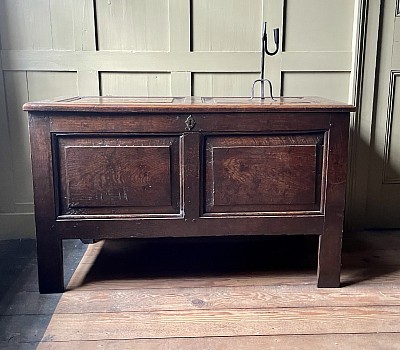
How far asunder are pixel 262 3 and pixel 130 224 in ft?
3.87

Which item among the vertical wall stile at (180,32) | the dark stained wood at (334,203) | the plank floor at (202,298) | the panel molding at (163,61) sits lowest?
the plank floor at (202,298)

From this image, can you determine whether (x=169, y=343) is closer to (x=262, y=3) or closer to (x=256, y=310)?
(x=256, y=310)

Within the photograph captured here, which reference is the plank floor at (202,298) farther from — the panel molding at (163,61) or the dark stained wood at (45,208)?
the panel molding at (163,61)

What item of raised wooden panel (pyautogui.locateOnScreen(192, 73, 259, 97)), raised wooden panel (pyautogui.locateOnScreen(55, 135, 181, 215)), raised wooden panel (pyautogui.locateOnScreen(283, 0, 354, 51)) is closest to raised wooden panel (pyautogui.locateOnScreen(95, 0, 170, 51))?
raised wooden panel (pyautogui.locateOnScreen(192, 73, 259, 97))

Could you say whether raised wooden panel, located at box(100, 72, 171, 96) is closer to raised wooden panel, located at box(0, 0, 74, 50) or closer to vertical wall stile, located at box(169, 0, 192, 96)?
vertical wall stile, located at box(169, 0, 192, 96)

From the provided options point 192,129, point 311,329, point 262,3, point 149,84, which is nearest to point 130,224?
point 192,129

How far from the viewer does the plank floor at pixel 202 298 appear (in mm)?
1247

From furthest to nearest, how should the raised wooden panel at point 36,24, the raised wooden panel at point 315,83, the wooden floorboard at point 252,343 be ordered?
the raised wooden panel at point 315,83, the raised wooden panel at point 36,24, the wooden floorboard at point 252,343

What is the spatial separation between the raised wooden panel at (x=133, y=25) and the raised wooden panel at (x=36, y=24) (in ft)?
0.48

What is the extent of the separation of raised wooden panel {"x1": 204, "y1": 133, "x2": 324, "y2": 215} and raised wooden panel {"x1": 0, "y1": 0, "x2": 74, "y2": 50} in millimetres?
975

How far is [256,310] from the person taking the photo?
141 centimetres

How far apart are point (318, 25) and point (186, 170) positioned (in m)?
1.05

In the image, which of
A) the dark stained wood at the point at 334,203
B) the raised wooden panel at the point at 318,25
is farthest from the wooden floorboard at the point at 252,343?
the raised wooden panel at the point at 318,25

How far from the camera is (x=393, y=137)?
7.02 ft
